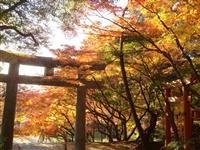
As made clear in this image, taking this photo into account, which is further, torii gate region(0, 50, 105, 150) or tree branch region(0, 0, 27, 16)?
torii gate region(0, 50, 105, 150)

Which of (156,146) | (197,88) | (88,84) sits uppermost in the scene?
(88,84)

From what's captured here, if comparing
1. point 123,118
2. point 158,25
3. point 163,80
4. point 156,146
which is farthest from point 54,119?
point 158,25

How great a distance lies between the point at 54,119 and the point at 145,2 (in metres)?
13.3

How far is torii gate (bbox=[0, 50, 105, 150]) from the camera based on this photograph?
13.6m

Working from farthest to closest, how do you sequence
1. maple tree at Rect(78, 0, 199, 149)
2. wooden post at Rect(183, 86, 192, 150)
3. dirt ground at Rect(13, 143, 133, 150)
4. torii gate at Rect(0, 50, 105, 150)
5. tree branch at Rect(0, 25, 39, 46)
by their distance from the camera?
dirt ground at Rect(13, 143, 133, 150), torii gate at Rect(0, 50, 105, 150), wooden post at Rect(183, 86, 192, 150), tree branch at Rect(0, 25, 39, 46), maple tree at Rect(78, 0, 199, 149)

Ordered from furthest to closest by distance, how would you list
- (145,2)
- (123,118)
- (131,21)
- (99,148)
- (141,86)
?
(123,118) < (99,148) < (141,86) < (131,21) < (145,2)

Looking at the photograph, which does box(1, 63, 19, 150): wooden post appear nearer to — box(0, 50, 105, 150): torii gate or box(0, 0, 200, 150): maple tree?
box(0, 50, 105, 150): torii gate

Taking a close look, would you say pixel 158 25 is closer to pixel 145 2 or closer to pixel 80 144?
pixel 145 2

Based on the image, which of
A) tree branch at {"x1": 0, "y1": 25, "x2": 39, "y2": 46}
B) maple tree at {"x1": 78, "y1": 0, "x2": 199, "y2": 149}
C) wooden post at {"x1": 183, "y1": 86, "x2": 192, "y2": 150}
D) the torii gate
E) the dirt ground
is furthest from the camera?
the dirt ground

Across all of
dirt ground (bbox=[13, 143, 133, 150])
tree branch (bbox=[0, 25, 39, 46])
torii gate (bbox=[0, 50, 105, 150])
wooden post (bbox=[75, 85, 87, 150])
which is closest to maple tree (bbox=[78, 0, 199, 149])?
tree branch (bbox=[0, 25, 39, 46])

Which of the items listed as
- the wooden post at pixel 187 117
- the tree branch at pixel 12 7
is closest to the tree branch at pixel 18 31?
the tree branch at pixel 12 7

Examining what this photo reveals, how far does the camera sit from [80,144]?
15219 mm

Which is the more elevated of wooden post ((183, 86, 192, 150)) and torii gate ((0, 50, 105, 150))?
torii gate ((0, 50, 105, 150))

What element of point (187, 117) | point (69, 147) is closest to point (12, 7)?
point (187, 117)
